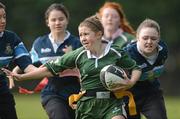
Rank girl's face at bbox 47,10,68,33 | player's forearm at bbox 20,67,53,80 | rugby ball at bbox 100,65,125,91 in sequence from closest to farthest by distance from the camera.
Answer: rugby ball at bbox 100,65,125,91, player's forearm at bbox 20,67,53,80, girl's face at bbox 47,10,68,33

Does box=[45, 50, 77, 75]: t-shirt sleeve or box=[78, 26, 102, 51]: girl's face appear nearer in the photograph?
box=[78, 26, 102, 51]: girl's face

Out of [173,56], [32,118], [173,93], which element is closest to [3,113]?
[32,118]

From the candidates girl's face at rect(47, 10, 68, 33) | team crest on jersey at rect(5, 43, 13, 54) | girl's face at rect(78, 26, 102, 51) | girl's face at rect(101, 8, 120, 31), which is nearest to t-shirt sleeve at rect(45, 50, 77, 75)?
girl's face at rect(78, 26, 102, 51)

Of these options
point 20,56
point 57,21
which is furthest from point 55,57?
point 20,56

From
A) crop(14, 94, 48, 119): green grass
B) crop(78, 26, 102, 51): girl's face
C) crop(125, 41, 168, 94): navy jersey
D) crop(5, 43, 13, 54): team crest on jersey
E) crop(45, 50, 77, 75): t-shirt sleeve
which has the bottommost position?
crop(14, 94, 48, 119): green grass

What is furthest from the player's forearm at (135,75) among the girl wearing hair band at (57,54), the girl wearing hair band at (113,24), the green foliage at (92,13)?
the green foliage at (92,13)

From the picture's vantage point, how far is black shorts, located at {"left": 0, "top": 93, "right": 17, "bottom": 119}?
36.0 ft

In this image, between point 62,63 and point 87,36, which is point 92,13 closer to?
point 62,63

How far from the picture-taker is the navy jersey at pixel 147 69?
11.2 meters

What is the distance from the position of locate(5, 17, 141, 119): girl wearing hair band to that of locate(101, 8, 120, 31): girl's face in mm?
3335

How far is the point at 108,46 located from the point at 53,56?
54.0 inches

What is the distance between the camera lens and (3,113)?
36.1ft

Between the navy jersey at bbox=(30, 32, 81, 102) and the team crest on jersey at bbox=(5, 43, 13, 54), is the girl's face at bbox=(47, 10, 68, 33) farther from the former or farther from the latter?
the team crest on jersey at bbox=(5, 43, 13, 54)

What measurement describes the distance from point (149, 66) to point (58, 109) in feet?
4.69
